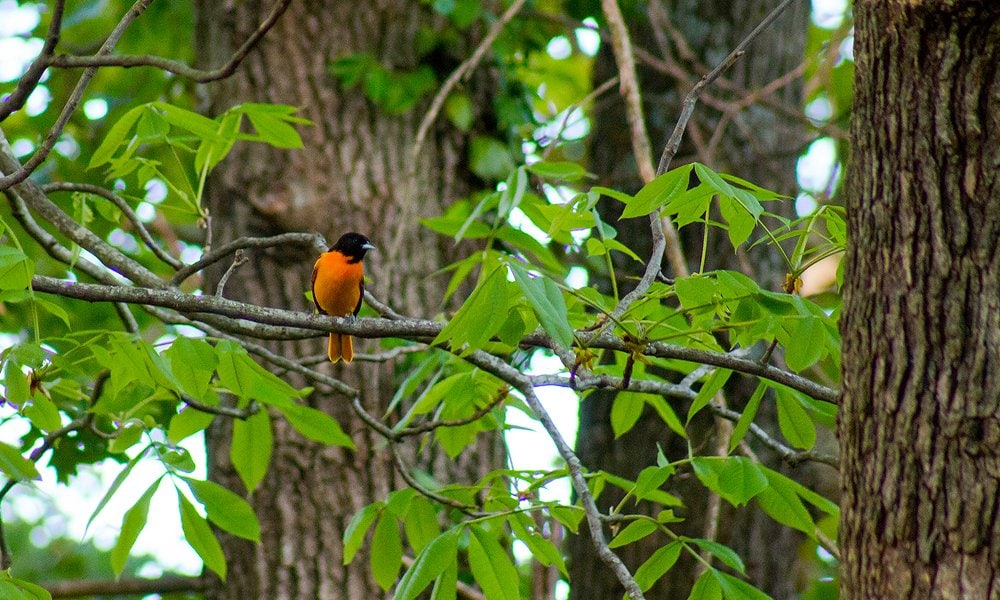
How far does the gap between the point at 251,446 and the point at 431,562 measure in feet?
3.04

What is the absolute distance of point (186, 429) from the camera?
304cm

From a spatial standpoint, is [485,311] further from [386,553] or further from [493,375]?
[386,553]

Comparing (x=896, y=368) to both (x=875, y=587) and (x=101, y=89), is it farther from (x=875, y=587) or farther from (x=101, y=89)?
(x=101, y=89)

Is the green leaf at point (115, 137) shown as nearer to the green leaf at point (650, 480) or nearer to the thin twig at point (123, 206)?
the thin twig at point (123, 206)

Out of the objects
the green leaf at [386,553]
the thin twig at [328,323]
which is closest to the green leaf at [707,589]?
the thin twig at [328,323]

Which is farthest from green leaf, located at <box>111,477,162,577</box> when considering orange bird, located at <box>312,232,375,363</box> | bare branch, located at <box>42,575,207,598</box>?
bare branch, located at <box>42,575,207,598</box>

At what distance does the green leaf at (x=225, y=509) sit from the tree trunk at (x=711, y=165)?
107 inches

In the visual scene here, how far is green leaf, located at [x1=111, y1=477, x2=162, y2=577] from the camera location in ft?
8.61

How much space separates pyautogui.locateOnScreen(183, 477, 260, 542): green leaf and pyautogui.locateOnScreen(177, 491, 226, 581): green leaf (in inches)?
1.7

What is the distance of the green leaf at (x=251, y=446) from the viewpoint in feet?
9.91

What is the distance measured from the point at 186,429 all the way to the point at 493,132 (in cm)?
253

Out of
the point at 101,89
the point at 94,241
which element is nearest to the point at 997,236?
the point at 94,241

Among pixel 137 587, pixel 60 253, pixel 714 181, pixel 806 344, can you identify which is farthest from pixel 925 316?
pixel 137 587

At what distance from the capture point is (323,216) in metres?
4.62
